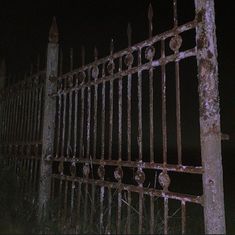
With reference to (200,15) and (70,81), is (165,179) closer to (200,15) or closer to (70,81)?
(200,15)

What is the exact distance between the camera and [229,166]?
35.4 feet

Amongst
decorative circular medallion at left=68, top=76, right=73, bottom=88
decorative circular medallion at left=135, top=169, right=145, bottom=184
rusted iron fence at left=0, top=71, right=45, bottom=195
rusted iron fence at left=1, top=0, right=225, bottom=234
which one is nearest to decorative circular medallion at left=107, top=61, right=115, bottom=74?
rusted iron fence at left=1, top=0, right=225, bottom=234

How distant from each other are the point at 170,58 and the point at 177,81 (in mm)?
194

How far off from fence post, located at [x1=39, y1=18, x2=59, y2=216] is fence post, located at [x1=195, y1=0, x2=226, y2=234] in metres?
2.21

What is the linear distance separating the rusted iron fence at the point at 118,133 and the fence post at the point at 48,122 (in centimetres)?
1

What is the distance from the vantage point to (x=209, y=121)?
2471 millimetres

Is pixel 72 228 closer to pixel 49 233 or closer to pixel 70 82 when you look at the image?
pixel 49 233

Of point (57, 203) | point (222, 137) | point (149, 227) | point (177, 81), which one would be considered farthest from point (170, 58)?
point (57, 203)

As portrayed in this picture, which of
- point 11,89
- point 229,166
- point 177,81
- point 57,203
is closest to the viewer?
point 177,81

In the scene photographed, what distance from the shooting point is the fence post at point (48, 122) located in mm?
4322

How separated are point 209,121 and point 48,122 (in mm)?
2342

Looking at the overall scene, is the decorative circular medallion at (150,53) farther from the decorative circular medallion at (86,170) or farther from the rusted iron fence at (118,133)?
the decorative circular medallion at (86,170)

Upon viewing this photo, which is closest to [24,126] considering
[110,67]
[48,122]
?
[48,122]

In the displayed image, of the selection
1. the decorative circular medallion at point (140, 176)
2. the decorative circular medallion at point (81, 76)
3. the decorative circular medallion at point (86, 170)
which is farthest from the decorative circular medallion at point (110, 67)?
the decorative circular medallion at point (140, 176)
